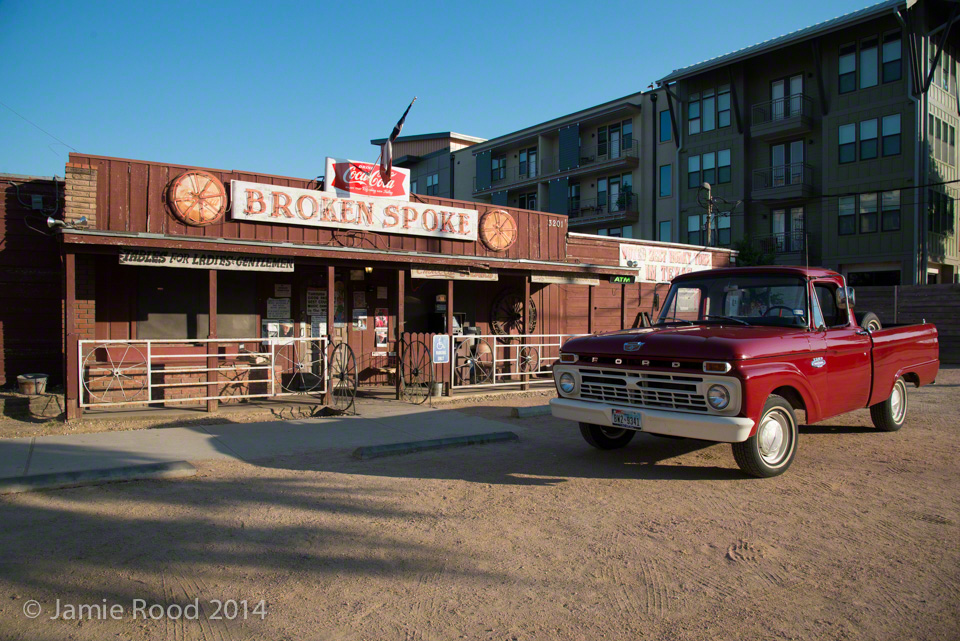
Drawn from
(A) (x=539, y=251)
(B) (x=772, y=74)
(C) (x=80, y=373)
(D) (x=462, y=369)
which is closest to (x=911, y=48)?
(B) (x=772, y=74)

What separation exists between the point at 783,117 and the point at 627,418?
29.5 meters

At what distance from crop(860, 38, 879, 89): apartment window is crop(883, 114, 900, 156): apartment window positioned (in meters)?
1.81

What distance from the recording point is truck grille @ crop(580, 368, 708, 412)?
5875mm

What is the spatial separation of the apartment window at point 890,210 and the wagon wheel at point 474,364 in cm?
2192

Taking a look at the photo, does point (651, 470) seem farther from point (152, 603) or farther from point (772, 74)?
point (772, 74)

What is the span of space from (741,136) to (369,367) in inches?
1021

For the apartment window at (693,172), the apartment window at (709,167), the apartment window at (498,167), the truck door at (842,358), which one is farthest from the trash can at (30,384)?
the apartment window at (498,167)

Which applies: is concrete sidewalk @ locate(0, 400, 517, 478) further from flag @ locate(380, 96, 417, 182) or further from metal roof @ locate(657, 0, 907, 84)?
metal roof @ locate(657, 0, 907, 84)

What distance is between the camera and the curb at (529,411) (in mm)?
10593

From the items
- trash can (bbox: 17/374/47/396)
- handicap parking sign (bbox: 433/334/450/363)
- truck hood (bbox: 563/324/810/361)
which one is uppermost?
truck hood (bbox: 563/324/810/361)

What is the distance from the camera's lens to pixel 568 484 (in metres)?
6.22

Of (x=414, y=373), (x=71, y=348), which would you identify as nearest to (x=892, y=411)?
(x=414, y=373)

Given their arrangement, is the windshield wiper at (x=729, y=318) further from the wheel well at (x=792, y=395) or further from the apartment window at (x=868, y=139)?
the apartment window at (x=868, y=139)

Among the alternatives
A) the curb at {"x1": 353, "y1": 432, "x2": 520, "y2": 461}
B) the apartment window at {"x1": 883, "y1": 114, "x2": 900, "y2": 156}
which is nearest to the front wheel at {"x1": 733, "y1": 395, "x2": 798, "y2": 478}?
the curb at {"x1": 353, "y1": 432, "x2": 520, "y2": 461}
